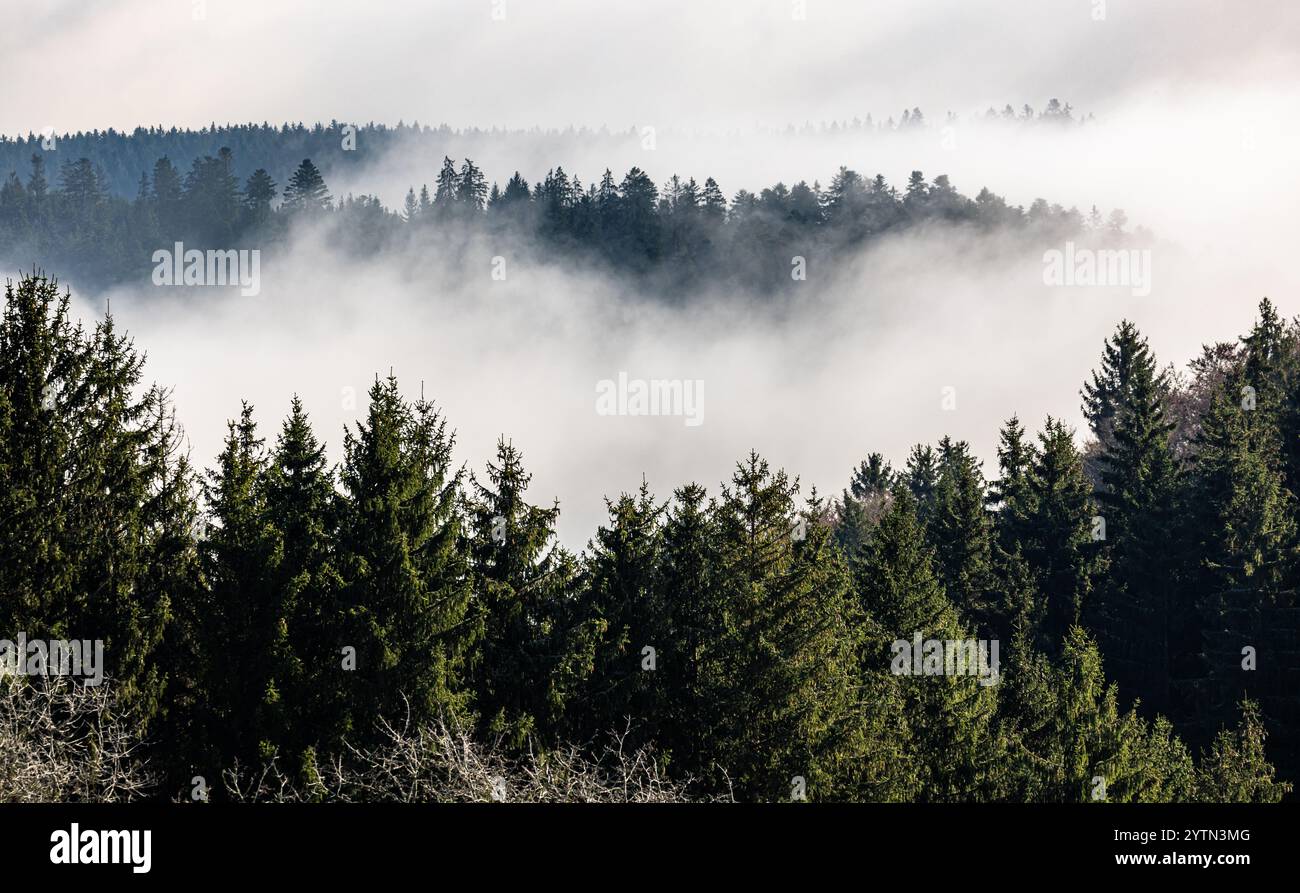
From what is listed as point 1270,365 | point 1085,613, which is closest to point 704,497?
point 1085,613

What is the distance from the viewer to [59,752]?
23.8m

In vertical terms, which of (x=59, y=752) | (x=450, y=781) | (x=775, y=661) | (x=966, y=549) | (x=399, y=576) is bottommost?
(x=450, y=781)

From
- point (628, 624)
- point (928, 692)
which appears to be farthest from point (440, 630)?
point (928, 692)

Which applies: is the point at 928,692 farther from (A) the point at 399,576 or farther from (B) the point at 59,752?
(B) the point at 59,752

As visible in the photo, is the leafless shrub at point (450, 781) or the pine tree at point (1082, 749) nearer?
the leafless shrub at point (450, 781)

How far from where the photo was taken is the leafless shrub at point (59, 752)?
19.7 m

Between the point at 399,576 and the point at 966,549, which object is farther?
the point at 966,549

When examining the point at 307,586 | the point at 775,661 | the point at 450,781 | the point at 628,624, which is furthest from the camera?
the point at 628,624

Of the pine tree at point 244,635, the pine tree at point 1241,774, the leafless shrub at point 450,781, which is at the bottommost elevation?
the pine tree at point 1241,774

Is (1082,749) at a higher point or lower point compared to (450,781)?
lower

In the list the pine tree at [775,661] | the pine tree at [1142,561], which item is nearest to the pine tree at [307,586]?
the pine tree at [775,661]

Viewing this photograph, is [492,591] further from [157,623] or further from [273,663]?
[157,623]

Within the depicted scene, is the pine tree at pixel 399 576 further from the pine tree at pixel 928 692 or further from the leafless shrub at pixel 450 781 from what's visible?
the pine tree at pixel 928 692

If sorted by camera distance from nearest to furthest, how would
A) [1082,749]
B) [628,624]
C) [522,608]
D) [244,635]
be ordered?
[244,635], [522,608], [628,624], [1082,749]
